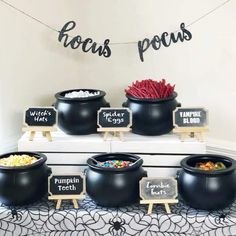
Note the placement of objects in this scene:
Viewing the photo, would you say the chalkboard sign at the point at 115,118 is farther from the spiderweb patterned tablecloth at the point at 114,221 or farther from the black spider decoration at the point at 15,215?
the black spider decoration at the point at 15,215

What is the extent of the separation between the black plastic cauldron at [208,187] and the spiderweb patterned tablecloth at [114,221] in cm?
4

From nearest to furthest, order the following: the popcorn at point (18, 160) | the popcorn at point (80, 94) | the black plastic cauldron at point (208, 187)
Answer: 1. the black plastic cauldron at point (208, 187)
2. the popcorn at point (18, 160)
3. the popcorn at point (80, 94)

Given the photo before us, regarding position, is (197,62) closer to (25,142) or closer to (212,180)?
(212,180)

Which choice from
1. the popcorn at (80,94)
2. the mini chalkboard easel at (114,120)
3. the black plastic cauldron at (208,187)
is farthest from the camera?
the popcorn at (80,94)

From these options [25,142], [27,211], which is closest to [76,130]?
[25,142]

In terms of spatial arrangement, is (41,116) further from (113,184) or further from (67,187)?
(113,184)

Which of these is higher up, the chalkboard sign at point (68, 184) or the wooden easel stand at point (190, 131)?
the wooden easel stand at point (190, 131)

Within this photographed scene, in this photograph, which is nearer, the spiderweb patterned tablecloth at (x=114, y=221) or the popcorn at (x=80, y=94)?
the spiderweb patterned tablecloth at (x=114, y=221)

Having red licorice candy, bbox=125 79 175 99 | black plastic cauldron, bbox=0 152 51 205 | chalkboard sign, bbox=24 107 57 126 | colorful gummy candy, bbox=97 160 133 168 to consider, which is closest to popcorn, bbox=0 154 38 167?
black plastic cauldron, bbox=0 152 51 205

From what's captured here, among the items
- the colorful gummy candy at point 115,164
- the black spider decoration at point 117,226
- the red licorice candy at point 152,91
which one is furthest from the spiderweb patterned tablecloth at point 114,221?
the red licorice candy at point 152,91

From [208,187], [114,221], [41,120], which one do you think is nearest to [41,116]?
[41,120]

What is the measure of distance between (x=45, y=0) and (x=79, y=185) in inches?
37.0

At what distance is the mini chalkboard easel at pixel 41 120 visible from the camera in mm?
1905

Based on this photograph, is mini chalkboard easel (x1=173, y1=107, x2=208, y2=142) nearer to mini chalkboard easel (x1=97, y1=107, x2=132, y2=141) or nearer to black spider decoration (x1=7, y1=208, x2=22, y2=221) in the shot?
mini chalkboard easel (x1=97, y1=107, x2=132, y2=141)
